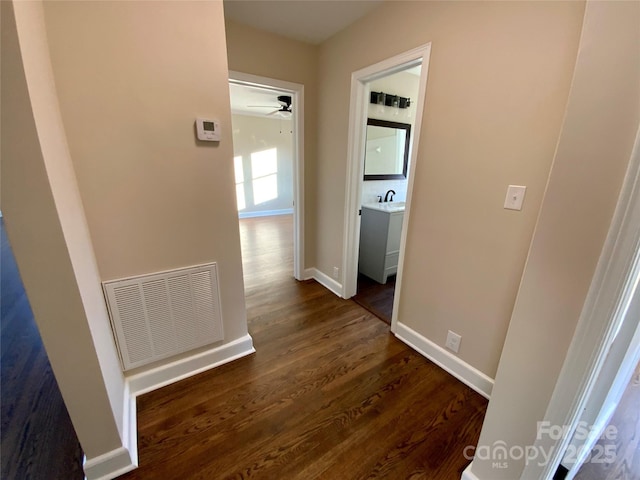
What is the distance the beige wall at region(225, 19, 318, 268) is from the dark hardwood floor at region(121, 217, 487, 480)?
1.47 metres

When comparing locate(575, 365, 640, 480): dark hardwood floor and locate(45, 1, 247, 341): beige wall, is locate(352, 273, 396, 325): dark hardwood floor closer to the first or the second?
locate(575, 365, 640, 480): dark hardwood floor

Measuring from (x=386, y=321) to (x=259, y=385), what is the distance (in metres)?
1.22

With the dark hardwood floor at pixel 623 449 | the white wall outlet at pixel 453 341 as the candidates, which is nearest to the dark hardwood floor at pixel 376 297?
the white wall outlet at pixel 453 341

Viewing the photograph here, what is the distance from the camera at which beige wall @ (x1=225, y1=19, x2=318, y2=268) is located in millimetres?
2166

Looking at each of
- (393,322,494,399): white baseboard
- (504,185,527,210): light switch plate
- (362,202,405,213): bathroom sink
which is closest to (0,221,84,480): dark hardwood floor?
(393,322,494,399): white baseboard

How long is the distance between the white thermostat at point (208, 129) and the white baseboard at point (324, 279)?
6.16 feet

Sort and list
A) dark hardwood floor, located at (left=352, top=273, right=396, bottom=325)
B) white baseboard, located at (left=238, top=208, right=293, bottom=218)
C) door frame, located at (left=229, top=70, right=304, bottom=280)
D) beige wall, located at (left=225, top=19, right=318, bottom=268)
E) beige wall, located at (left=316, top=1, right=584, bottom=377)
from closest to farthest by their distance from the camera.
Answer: beige wall, located at (left=316, top=1, right=584, bottom=377) < beige wall, located at (left=225, top=19, right=318, bottom=268) < door frame, located at (left=229, top=70, right=304, bottom=280) < dark hardwood floor, located at (left=352, top=273, right=396, bottom=325) < white baseboard, located at (left=238, top=208, right=293, bottom=218)

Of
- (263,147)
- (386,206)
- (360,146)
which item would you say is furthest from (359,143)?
(263,147)

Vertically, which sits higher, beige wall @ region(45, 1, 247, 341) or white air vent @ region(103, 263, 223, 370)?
beige wall @ region(45, 1, 247, 341)

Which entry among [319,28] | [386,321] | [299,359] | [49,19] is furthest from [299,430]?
[319,28]

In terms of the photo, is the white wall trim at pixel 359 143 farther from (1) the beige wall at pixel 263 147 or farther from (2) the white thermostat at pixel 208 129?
(1) the beige wall at pixel 263 147

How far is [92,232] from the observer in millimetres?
1293

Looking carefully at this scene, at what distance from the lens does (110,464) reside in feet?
3.79

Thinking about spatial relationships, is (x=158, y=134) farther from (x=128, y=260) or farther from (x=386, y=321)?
(x=386, y=321)
